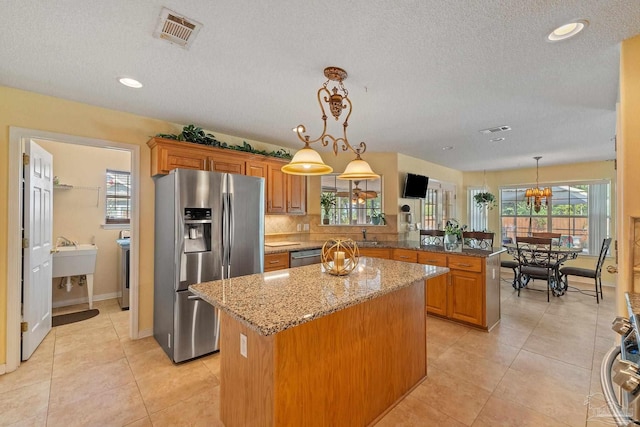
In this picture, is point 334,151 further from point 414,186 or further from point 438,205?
point 438,205

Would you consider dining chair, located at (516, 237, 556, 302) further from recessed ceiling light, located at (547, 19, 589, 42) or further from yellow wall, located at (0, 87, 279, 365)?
yellow wall, located at (0, 87, 279, 365)

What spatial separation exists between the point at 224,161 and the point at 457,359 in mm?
3337

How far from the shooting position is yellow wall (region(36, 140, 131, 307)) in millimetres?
4172

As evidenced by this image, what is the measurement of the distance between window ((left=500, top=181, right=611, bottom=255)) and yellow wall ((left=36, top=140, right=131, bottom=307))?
824cm

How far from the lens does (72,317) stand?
372 centimetres

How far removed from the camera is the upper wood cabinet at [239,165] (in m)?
3.07

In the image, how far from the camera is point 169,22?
162cm

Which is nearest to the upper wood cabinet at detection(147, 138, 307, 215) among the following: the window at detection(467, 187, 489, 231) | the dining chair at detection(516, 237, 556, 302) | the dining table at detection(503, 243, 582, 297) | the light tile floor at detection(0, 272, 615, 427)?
the light tile floor at detection(0, 272, 615, 427)

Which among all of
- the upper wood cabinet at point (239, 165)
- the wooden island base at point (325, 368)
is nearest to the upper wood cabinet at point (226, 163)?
the upper wood cabinet at point (239, 165)

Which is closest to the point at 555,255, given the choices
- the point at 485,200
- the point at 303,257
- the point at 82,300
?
the point at 485,200

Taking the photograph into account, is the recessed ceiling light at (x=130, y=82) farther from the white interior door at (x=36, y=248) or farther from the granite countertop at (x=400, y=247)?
the granite countertop at (x=400, y=247)

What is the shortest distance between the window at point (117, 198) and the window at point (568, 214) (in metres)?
8.09

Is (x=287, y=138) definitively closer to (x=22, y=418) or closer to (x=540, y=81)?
(x=540, y=81)

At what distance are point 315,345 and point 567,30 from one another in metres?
2.35
